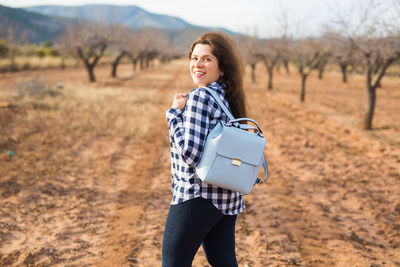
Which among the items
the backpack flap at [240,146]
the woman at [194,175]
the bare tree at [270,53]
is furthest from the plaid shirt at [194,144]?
the bare tree at [270,53]

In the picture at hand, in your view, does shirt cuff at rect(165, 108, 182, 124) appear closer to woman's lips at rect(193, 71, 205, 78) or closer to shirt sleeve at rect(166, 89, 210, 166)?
shirt sleeve at rect(166, 89, 210, 166)

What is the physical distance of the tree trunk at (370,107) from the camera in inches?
348

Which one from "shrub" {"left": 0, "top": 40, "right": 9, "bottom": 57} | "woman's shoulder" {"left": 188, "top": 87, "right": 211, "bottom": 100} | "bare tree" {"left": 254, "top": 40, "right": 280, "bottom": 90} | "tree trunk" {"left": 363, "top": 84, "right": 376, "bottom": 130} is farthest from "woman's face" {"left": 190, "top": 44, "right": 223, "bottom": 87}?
"shrub" {"left": 0, "top": 40, "right": 9, "bottom": 57}

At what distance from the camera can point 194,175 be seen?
4.46 ft

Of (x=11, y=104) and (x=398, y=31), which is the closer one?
(x=398, y=31)

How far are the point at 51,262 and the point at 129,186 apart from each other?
6.68ft

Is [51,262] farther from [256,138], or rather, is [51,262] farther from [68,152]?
[68,152]

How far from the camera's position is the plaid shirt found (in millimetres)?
1300

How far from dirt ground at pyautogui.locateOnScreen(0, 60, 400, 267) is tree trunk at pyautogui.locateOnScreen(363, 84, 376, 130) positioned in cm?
28

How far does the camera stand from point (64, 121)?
8.55 meters

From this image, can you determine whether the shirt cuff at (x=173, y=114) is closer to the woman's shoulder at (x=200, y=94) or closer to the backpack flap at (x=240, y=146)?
the woman's shoulder at (x=200, y=94)

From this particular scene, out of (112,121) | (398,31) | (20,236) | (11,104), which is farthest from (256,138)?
(11,104)

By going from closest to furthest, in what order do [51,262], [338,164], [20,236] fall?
[51,262]
[20,236]
[338,164]

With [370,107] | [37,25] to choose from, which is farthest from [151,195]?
[37,25]
